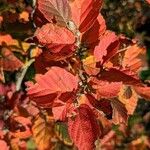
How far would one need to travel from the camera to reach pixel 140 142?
2.99 meters

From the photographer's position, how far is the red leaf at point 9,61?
176 centimetres

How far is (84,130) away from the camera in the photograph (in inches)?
46.8

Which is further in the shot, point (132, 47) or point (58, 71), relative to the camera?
point (132, 47)

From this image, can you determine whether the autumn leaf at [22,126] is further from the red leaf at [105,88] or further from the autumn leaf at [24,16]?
the red leaf at [105,88]

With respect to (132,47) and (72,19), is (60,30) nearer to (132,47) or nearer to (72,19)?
(72,19)

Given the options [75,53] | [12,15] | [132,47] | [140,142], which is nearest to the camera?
[75,53]

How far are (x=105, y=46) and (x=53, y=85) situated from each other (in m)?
0.21

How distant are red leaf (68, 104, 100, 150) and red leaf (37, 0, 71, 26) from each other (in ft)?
0.92

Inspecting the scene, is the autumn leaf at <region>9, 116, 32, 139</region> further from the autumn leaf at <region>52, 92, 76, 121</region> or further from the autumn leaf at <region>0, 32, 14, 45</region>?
the autumn leaf at <region>52, 92, 76, 121</region>

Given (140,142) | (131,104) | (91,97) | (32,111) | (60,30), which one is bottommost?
(140,142)

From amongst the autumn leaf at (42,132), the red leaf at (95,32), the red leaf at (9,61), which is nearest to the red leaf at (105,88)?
the red leaf at (95,32)

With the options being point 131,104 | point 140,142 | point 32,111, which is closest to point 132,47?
point 131,104

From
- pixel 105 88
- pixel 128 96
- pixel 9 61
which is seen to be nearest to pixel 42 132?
pixel 9 61

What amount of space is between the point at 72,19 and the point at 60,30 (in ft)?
0.25
